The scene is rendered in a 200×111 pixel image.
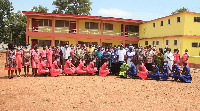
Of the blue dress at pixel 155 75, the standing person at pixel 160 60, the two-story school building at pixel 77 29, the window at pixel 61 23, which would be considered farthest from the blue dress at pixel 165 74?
the window at pixel 61 23

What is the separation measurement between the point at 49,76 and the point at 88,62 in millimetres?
2511

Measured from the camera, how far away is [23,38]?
2994cm

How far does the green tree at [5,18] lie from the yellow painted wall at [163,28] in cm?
2326

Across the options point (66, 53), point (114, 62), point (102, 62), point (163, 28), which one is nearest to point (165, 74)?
point (114, 62)

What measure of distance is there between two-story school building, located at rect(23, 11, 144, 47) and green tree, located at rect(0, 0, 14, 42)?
1283cm

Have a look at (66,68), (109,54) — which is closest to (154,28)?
(109,54)

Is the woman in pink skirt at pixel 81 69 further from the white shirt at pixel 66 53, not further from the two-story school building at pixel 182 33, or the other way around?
the two-story school building at pixel 182 33

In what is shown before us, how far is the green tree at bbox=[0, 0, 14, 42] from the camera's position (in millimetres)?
33269

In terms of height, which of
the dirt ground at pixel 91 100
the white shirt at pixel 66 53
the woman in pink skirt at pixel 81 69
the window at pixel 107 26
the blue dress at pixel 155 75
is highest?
the window at pixel 107 26

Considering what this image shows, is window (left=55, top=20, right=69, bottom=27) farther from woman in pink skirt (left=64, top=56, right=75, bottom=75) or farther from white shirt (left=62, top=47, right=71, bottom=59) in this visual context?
woman in pink skirt (left=64, top=56, right=75, bottom=75)

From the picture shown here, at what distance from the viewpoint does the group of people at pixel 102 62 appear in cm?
950

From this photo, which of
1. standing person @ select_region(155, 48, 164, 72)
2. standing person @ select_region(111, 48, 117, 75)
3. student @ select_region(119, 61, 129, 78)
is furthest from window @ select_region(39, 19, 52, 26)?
standing person @ select_region(155, 48, 164, 72)

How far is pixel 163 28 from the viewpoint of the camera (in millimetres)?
20484

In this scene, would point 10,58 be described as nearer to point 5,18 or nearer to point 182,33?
point 182,33
